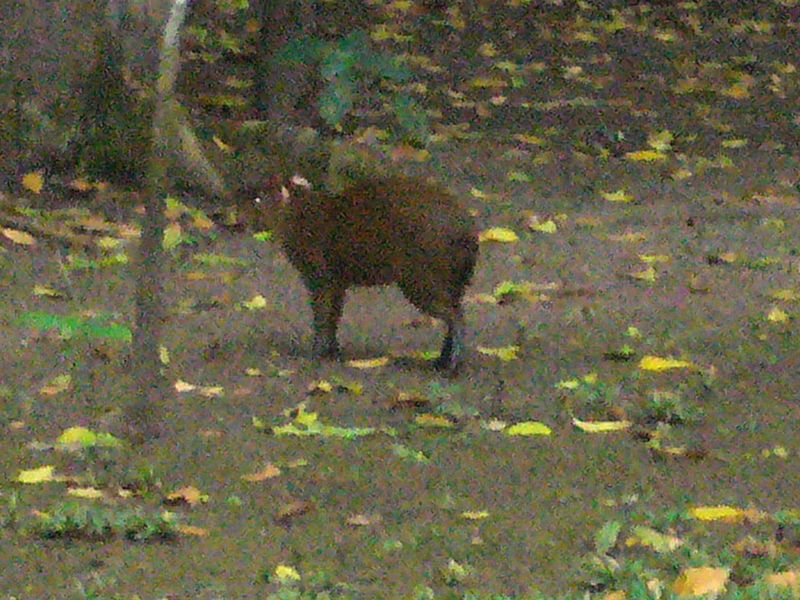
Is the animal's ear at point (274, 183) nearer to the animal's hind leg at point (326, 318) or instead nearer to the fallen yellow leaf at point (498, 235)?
the animal's hind leg at point (326, 318)

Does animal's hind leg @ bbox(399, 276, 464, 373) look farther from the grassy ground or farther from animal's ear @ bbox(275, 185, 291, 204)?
animal's ear @ bbox(275, 185, 291, 204)

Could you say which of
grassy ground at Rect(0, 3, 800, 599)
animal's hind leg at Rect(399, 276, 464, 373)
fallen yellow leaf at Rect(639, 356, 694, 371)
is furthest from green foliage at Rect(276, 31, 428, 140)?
fallen yellow leaf at Rect(639, 356, 694, 371)

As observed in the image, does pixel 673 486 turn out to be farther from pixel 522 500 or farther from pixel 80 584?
pixel 80 584

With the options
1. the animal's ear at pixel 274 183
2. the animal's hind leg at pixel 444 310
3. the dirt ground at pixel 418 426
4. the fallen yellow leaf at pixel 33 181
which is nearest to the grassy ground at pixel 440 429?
the dirt ground at pixel 418 426

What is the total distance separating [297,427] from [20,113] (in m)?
4.41

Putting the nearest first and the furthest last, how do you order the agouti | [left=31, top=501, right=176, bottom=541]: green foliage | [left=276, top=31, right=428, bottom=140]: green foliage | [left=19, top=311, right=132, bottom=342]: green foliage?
[left=31, top=501, right=176, bottom=541]: green foliage → [left=19, top=311, right=132, bottom=342]: green foliage → the agouti → [left=276, top=31, right=428, bottom=140]: green foliage

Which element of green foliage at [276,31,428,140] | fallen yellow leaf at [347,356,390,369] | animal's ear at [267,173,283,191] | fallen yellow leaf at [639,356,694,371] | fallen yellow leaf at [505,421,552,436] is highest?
green foliage at [276,31,428,140]

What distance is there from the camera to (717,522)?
407 centimetres

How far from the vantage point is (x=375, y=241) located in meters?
5.88

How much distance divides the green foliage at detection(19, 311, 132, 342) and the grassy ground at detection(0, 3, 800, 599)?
9cm

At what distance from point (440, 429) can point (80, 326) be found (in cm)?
154

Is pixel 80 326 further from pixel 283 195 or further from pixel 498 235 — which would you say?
pixel 498 235

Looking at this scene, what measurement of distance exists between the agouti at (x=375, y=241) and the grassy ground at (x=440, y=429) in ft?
0.96

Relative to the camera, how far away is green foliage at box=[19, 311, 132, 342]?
213 inches
